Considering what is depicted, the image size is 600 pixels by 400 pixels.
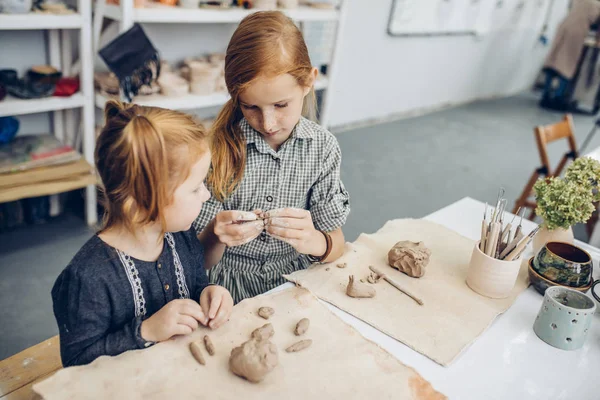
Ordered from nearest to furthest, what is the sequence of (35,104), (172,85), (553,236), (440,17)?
(553,236) < (35,104) < (172,85) < (440,17)

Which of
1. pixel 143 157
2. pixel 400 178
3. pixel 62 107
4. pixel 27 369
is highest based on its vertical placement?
pixel 143 157

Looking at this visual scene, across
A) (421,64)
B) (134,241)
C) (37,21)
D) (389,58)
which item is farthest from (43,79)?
(421,64)

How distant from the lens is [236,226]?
1.09 metres

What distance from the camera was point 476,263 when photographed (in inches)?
47.4

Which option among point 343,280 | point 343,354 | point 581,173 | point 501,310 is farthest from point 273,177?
point 581,173

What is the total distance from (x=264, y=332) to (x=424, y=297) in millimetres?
412

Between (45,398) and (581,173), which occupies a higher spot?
(581,173)

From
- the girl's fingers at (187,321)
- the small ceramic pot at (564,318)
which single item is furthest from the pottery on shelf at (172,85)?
the small ceramic pot at (564,318)

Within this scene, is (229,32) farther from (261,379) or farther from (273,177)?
(261,379)

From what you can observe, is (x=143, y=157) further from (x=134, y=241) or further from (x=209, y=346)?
(x=209, y=346)

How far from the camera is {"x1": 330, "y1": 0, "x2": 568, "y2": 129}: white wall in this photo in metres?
4.23

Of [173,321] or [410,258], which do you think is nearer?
[173,321]

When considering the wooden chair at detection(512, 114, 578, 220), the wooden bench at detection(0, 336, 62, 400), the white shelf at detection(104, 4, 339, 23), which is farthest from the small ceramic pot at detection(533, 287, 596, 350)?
the white shelf at detection(104, 4, 339, 23)

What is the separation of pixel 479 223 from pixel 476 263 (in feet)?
1.32
